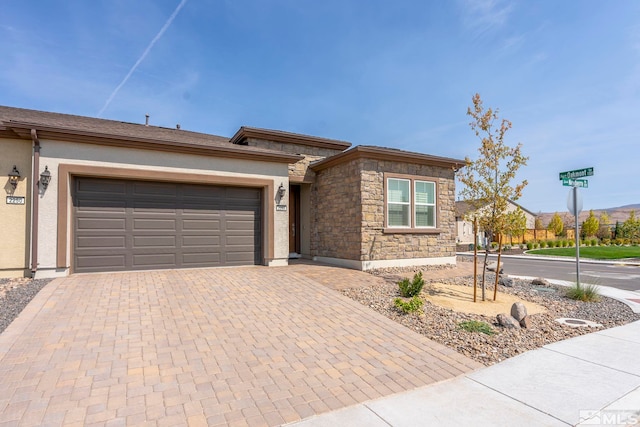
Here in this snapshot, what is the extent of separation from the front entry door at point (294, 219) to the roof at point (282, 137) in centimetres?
193

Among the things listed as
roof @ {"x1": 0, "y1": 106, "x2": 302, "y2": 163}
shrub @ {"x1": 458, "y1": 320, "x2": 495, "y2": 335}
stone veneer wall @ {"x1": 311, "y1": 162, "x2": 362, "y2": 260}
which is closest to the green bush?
shrub @ {"x1": 458, "y1": 320, "x2": 495, "y2": 335}

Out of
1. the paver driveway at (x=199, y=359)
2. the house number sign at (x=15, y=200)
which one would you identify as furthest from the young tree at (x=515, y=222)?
the house number sign at (x=15, y=200)

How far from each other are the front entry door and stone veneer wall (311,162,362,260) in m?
0.92

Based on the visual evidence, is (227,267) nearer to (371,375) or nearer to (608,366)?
(371,375)

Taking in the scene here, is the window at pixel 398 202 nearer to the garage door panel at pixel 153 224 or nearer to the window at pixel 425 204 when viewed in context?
the window at pixel 425 204

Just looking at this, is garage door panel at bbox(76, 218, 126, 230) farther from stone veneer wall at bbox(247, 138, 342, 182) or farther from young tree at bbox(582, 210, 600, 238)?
young tree at bbox(582, 210, 600, 238)

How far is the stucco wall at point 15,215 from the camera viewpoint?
7.80m

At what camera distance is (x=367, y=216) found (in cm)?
1028

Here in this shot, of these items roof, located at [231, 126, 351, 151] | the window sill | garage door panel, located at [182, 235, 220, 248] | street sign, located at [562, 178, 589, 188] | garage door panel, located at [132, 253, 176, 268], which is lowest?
garage door panel, located at [132, 253, 176, 268]

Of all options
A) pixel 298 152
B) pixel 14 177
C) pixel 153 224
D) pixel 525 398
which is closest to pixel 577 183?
pixel 525 398

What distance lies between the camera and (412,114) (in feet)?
46.8

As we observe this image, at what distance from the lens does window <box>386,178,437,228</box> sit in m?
10.9

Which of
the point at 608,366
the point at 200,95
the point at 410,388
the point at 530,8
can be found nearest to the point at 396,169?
the point at 530,8

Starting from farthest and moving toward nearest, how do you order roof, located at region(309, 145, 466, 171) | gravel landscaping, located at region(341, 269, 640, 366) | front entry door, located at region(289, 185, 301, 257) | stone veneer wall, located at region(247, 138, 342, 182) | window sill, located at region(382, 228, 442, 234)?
front entry door, located at region(289, 185, 301, 257) < stone veneer wall, located at region(247, 138, 342, 182) < window sill, located at region(382, 228, 442, 234) < roof, located at region(309, 145, 466, 171) < gravel landscaping, located at region(341, 269, 640, 366)
